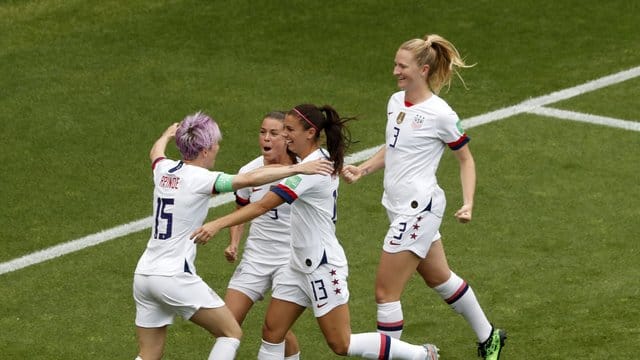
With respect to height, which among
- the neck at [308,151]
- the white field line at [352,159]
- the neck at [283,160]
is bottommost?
the white field line at [352,159]

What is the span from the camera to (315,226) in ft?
35.9

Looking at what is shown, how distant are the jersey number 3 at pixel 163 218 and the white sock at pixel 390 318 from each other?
1.88 meters

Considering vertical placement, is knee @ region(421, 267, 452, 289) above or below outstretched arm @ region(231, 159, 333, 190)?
below

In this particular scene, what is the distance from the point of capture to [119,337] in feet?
41.4

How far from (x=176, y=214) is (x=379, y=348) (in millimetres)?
1812

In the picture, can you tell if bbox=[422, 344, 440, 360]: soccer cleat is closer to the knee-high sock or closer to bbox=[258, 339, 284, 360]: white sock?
the knee-high sock

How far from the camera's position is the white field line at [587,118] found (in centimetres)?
1731

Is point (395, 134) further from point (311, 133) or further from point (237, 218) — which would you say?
point (237, 218)

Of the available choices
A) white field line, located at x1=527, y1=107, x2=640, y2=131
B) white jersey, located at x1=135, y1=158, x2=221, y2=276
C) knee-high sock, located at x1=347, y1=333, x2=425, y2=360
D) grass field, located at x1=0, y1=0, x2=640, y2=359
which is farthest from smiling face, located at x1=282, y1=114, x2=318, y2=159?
white field line, located at x1=527, y1=107, x2=640, y2=131

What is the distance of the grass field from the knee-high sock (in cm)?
114

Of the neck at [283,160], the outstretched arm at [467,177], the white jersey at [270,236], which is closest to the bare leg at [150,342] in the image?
the white jersey at [270,236]

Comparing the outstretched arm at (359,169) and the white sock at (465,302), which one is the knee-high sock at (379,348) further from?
the outstretched arm at (359,169)

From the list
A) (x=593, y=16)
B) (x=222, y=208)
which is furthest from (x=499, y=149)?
(x=593, y=16)

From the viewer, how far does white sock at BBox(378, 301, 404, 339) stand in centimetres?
1148
